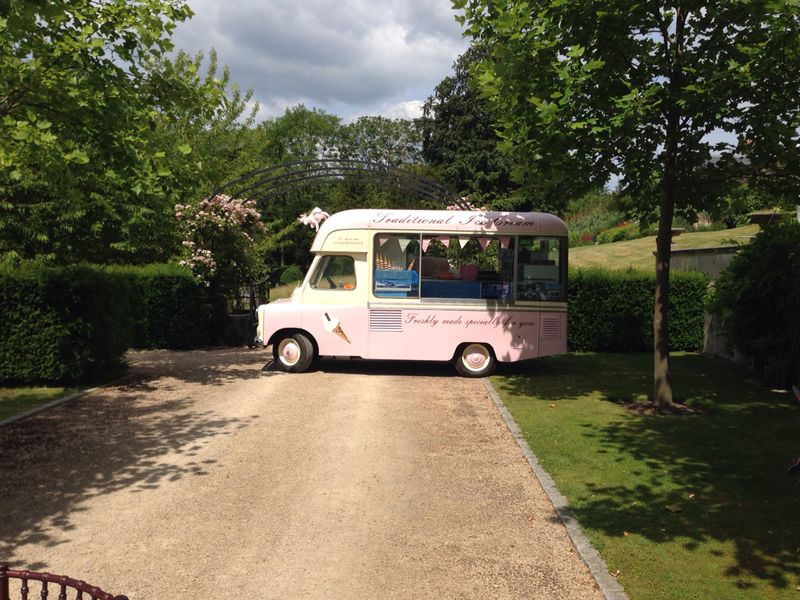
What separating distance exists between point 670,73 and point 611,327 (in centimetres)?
767

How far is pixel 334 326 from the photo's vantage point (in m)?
12.3

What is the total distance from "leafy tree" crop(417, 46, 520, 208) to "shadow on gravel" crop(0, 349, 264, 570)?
101 ft

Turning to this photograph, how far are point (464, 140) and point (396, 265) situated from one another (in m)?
30.5

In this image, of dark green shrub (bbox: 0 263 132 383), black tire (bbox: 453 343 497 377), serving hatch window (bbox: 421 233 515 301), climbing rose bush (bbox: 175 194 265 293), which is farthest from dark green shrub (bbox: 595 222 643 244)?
dark green shrub (bbox: 0 263 132 383)

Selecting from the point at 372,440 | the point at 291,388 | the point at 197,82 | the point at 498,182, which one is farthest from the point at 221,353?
Answer: the point at 498,182

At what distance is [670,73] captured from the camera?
8.80m

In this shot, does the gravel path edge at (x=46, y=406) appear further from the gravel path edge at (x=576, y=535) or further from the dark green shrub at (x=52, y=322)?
the gravel path edge at (x=576, y=535)

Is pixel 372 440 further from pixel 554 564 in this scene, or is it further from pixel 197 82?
pixel 197 82

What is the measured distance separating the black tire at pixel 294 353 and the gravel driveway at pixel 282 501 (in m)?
2.18

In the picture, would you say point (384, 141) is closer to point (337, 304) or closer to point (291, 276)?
point (291, 276)

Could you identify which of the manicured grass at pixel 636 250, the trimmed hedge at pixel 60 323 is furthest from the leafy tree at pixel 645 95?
the manicured grass at pixel 636 250

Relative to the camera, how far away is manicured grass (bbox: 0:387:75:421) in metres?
9.32

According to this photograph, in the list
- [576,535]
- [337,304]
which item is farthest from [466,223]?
[576,535]

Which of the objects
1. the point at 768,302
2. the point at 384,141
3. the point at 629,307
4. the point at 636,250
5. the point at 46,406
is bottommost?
the point at 46,406
